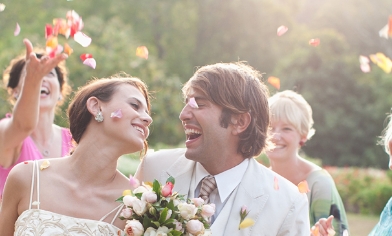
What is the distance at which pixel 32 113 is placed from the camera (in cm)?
490

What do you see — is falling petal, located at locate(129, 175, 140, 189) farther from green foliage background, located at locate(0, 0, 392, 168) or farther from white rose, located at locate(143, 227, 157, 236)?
green foliage background, located at locate(0, 0, 392, 168)

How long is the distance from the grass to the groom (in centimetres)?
914

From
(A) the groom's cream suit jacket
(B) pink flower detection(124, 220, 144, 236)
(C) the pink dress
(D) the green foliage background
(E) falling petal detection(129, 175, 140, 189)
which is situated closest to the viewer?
(B) pink flower detection(124, 220, 144, 236)

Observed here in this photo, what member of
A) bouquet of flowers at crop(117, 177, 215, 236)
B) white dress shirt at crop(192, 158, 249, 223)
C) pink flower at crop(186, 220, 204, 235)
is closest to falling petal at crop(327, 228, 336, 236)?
white dress shirt at crop(192, 158, 249, 223)

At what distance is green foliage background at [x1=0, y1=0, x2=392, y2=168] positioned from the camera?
61.7 feet

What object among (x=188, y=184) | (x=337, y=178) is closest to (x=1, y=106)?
(x=337, y=178)

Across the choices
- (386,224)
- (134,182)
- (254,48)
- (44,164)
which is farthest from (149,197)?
(254,48)

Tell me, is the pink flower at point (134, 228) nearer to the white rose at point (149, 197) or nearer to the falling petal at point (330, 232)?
the white rose at point (149, 197)

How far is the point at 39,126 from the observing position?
6000 mm

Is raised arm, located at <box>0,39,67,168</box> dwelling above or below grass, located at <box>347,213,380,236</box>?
Answer: below

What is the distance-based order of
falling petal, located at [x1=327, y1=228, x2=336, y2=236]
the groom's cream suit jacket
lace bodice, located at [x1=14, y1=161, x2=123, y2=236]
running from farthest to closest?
falling petal, located at [x1=327, y1=228, x2=336, y2=236] < the groom's cream suit jacket < lace bodice, located at [x1=14, y1=161, x2=123, y2=236]

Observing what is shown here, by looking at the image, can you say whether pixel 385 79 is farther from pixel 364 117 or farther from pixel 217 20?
pixel 217 20

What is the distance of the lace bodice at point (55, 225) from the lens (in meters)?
3.86

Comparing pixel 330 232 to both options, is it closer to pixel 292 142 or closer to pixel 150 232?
pixel 292 142
